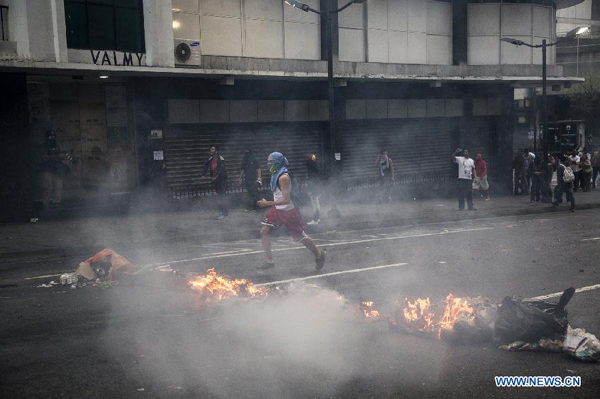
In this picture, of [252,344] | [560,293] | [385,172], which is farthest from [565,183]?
[252,344]

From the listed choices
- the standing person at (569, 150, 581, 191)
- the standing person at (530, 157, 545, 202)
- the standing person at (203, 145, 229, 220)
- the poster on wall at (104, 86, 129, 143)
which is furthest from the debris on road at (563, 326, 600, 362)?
the standing person at (569, 150, 581, 191)

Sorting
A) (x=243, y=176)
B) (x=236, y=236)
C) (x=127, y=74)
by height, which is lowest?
(x=236, y=236)

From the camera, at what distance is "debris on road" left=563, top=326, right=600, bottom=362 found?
5.38 metres

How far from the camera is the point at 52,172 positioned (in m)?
15.1

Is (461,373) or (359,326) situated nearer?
(461,373)

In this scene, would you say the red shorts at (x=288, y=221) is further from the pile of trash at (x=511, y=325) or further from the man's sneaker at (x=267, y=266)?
the pile of trash at (x=511, y=325)

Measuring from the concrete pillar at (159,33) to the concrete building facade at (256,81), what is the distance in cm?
3

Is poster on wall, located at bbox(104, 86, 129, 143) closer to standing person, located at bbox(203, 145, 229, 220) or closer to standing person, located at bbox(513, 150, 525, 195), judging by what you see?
standing person, located at bbox(203, 145, 229, 220)

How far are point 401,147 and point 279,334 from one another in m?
16.7

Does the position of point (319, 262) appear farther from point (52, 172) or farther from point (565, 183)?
point (565, 183)

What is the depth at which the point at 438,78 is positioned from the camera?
67.2 feet

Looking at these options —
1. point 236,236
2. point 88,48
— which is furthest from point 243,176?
point 88,48

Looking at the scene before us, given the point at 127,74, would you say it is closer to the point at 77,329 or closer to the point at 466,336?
the point at 77,329

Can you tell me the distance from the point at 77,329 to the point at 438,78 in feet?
53.7
